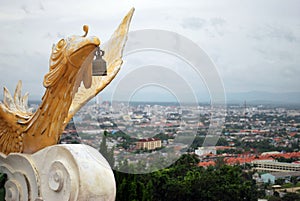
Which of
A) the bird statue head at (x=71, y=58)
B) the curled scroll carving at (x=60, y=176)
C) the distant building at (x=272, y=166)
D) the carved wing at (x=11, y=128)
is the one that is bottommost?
the distant building at (x=272, y=166)

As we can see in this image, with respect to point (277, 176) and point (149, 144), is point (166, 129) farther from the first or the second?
point (277, 176)

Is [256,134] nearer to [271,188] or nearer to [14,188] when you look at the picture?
[271,188]

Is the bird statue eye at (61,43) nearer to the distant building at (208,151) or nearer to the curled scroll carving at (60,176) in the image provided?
the curled scroll carving at (60,176)

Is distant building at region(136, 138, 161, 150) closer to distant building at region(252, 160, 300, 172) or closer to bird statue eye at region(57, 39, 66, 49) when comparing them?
bird statue eye at region(57, 39, 66, 49)

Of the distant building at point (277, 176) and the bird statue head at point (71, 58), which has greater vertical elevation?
the bird statue head at point (71, 58)

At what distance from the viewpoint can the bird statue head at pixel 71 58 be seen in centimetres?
389

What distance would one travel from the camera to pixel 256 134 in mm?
13727

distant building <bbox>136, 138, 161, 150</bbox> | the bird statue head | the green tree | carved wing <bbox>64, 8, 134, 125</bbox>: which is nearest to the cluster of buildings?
distant building <bbox>136, 138, 161, 150</bbox>

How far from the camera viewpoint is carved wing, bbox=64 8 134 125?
502 cm

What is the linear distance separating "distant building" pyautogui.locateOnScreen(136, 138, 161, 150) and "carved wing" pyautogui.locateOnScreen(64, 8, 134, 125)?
335cm

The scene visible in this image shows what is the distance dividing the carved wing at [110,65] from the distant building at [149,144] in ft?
11.0

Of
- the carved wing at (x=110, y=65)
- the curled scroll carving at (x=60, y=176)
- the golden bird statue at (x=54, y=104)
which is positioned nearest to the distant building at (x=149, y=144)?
the carved wing at (x=110, y=65)

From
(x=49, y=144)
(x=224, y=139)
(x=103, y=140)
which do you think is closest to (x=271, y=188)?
(x=224, y=139)

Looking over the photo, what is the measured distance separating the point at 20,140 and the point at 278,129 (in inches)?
428
